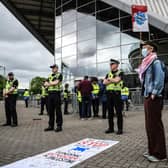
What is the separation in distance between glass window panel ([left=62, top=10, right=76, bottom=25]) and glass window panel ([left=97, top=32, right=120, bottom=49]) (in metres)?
3.88

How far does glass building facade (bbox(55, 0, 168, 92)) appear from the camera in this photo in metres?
20.5

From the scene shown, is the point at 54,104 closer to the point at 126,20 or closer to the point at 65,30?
the point at 126,20

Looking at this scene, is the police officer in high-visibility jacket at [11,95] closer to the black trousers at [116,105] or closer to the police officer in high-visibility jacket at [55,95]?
the police officer in high-visibility jacket at [55,95]

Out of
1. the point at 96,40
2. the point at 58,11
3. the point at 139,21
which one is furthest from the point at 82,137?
the point at 58,11

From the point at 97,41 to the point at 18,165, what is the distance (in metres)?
18.9

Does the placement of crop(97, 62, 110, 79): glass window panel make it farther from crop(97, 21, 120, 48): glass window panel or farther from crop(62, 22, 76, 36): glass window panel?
crop(62, 22, 76, 36): glass window panel

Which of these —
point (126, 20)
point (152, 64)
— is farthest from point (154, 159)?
point (126, 20)

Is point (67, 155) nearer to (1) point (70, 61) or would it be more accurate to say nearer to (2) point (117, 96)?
(2) point (117, 96)

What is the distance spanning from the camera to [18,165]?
432 centimetres

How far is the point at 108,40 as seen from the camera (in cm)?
2203

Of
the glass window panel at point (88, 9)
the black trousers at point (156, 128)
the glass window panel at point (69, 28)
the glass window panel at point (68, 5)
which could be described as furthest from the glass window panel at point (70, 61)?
the black trousers at point (156, 128)

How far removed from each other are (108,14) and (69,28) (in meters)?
4.53

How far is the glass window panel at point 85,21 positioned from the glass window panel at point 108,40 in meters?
1.43

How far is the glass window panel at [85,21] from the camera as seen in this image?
905 inches
